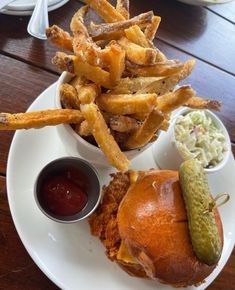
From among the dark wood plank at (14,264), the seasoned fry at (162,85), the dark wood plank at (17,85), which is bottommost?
the dark wood plank at (14,264)

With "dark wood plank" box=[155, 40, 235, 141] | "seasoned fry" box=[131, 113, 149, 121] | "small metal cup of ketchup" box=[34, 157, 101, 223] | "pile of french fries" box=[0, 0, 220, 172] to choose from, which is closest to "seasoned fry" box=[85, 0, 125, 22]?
"pile of french fries" box=[0, 0, 220, 172]

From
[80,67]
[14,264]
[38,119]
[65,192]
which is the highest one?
[80,67]

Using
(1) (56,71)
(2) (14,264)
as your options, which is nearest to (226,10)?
(1) (56,71)

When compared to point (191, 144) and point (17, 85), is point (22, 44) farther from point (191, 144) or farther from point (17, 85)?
point (191, 144)

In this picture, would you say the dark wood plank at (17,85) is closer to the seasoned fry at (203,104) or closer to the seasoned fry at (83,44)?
the seasoned fry at (83,44)

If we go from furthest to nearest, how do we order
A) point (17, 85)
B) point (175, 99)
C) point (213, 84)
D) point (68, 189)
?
1. point (213, 84)
2. point (17, 85)
3. point (68, 189)
4. point (175, 99)

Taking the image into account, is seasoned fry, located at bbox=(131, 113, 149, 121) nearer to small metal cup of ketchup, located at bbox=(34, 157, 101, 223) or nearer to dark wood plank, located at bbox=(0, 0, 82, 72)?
small metal cup of ketchup, located at bbox=(34, 157, 101, 223)

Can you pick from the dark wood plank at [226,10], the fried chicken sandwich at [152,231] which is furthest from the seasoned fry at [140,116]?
the dark wood plank at [226,10]
